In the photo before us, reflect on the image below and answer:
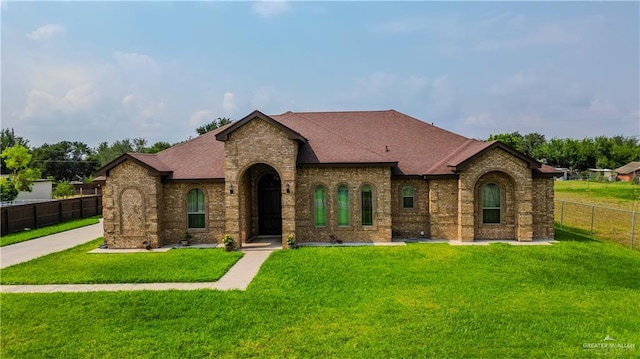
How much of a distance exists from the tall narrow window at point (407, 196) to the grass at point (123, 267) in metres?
8.04

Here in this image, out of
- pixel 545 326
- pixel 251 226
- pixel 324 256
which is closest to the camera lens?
pixel 545 326

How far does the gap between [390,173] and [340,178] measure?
90.9 inches

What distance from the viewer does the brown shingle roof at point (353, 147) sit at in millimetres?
16719

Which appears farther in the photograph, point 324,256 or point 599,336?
point 324,256

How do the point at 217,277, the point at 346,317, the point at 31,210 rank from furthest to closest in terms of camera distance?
the point at 31,210
the point at 217,277
the point at 346,317

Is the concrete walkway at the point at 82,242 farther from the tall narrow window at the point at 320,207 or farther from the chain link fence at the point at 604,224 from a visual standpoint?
the chain link fence at the point at 604,224

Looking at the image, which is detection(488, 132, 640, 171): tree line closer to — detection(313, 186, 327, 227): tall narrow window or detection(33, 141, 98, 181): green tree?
detection(313, 186, 327, 227): tall narrow window

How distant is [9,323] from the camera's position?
8.56 meters

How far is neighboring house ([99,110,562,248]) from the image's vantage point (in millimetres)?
16188

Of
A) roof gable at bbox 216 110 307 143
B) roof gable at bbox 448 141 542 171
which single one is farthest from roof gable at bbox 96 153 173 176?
roof gable at bbox 448 141 542 171

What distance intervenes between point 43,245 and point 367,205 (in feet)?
50.7

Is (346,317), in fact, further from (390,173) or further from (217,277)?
(390,173)

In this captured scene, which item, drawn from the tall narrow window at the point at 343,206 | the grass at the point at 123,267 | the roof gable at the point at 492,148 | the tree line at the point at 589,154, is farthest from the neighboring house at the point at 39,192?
the tree line at the point at 589,154

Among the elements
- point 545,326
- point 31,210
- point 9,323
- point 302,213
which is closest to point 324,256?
point 302,213
